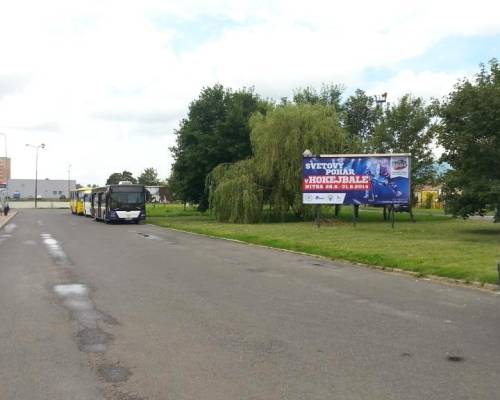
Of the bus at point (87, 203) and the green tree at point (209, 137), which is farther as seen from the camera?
the bus at point (87, 203)

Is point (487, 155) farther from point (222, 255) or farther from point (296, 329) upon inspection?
point (296, 329)

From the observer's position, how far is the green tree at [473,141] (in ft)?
75.3

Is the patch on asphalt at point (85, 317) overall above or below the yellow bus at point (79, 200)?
below

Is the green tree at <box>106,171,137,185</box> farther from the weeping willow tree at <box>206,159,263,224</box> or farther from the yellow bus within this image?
the weeping willow tree at <box>206,159,263,224</box>

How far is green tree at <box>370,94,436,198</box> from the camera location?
37.5m

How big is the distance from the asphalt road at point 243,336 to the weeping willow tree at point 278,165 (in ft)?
73.2

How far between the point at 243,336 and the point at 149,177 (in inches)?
5918

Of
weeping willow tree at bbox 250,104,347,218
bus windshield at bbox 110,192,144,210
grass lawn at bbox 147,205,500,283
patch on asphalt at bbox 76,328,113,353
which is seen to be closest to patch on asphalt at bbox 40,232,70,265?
Answer: grass lawn at bbox 147,205,500,283

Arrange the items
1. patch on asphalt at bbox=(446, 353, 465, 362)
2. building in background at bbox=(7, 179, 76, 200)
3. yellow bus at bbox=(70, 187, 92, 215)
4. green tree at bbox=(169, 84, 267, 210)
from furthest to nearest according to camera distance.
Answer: building in background at bbox=(7, 179, 76, 200)
yellow bus at bbox=(70, 187, 92, 215)
green tree at bbox=(169, 84, 267, 210)
patch on asphalt at bbox=(446, 353, 465, 362)

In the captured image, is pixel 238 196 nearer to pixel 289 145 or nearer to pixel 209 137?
pixel 289 145

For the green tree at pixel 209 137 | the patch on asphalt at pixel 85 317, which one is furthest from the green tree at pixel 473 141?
the green tree at pixel 209 137

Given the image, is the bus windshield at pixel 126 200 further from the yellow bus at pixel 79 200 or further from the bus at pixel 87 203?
the yellow bus at pixel 79 200

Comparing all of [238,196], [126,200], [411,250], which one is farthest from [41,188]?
[411,250]

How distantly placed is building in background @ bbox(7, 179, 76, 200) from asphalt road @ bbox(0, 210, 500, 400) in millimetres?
140425
